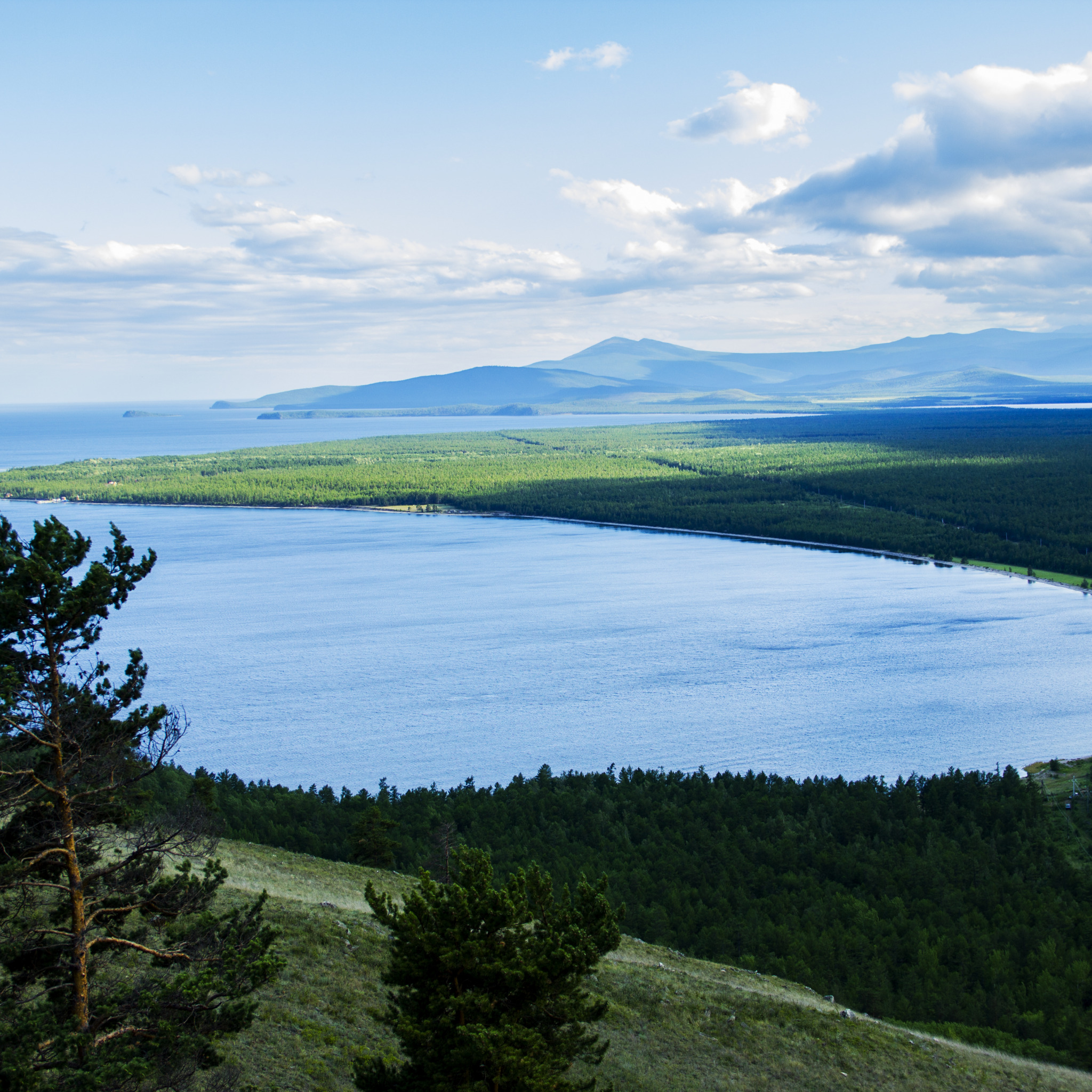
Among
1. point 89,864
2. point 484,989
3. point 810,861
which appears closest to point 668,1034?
point 484,989

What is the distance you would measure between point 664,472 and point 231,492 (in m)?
78.5

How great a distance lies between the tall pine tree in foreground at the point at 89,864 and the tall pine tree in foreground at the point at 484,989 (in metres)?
1.98

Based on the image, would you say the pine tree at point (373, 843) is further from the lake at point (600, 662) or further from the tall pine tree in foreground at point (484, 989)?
the tall pine tree in foreground at point (484, 989)

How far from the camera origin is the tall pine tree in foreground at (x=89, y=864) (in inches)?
472

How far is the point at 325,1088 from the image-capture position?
15945 millimetres

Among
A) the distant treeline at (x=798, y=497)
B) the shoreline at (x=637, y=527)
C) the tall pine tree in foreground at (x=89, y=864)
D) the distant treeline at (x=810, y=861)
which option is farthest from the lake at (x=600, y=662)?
the tall pine tree in foreground at (x=89, y=864)

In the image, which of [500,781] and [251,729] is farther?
[251,729]

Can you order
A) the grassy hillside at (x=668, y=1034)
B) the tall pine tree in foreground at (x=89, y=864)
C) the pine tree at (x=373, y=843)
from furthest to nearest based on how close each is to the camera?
1. the pine tree at (x=373, y=843)
2. the grassy hillside at (x=668, y=1034)
3. the tall pine tree in foreground at (x=89, y=864)

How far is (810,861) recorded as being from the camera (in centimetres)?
3841

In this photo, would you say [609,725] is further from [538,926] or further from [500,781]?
[538,926]

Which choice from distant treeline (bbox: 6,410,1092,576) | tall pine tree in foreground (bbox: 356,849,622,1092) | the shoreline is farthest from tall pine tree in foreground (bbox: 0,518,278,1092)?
distant treeline (bbox: 6,410,1092,576)

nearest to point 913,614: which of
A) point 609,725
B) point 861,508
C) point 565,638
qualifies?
point 565,638

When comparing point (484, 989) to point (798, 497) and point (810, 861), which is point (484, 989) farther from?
point (798, 497)

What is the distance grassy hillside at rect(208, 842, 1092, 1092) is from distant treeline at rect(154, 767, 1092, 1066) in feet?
15.7
